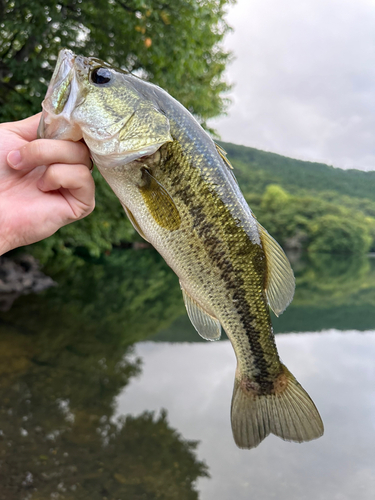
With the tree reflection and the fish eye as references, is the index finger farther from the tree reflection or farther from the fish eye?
the tree reflection

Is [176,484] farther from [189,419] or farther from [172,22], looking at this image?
[172,22]

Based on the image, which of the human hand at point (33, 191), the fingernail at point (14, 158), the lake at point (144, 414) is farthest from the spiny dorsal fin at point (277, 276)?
the lake at point (144, 414)

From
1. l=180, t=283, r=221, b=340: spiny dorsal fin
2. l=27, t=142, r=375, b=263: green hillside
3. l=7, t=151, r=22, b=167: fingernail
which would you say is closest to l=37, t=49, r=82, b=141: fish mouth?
l=7, t=151, r=22, b=167: fingernail

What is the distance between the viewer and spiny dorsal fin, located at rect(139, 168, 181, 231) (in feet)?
6.15

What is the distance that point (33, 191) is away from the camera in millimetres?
2131

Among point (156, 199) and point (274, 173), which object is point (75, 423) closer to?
point (156, 199)

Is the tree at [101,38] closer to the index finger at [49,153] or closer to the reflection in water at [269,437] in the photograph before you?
the reflection in water at [269,437]

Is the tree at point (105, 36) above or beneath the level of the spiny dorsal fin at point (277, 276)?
above

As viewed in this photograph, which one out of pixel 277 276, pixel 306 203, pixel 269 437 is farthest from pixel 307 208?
pixel 277 276

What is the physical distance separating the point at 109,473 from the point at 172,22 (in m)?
9.24

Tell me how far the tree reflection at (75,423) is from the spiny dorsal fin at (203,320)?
5.52 metres

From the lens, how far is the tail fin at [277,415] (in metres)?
2.09

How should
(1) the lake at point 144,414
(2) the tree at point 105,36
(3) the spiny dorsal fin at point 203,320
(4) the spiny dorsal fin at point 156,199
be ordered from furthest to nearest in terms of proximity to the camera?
(2) the tree at point 105,36 < (1) the lake at point 144,414 < (3) the spiny dorsal fin at point 203,320 < (4) the spiny dorsal fin at point 156,199

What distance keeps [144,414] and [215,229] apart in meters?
8.66
